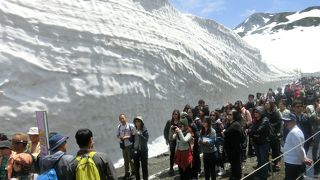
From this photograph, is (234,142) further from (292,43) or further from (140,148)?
(292,43)

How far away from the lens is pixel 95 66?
13.5m

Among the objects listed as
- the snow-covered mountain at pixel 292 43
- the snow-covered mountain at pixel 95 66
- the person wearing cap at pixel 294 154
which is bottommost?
the person wearing cap at pixel 294 154

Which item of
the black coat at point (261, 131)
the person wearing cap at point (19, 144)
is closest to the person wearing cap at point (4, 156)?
the person wearing cap at point (19, 144)

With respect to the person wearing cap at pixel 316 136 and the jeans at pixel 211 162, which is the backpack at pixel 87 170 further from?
the person wearing cap at pixel 316 136

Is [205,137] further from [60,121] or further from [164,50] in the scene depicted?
[164,50]

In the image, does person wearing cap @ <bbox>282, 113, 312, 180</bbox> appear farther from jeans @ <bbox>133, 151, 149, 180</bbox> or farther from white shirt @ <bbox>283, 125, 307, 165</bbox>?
jeans @ <bbox>133, 151, 149, 180</bbox>

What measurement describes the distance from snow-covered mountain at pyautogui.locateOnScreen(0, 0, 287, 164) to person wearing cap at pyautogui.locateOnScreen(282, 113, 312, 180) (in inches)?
246

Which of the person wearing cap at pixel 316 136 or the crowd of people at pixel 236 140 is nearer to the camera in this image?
the crowd of people at pixel 236 140

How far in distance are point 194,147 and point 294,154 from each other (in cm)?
288

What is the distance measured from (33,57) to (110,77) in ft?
8.47

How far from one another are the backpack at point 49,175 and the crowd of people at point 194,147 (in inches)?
0.4

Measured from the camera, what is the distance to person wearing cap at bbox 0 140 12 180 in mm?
5879

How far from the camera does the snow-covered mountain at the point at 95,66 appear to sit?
465 inches

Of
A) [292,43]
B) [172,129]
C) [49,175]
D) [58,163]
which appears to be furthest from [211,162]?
[292,43]
